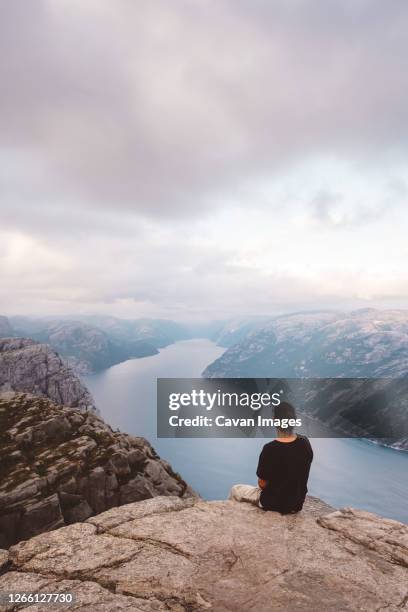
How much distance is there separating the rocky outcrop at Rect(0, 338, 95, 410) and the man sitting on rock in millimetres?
122879

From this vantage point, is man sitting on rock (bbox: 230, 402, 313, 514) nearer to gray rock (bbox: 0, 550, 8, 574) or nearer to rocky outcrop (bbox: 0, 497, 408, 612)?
rocky outcrop (bbox: 0, 497, 408, 612)

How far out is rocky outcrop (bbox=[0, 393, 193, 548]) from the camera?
39812mm

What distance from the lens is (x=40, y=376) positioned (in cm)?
13388

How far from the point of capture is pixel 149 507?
38.7 feet

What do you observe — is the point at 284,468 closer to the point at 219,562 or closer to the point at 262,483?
the point at 262,483

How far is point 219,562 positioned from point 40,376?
14372cm

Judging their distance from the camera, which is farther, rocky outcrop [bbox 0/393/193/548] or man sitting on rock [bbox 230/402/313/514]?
rocky outcrop [bbox 0/393/193/548]

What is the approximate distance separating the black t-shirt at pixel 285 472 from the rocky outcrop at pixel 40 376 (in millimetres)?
122898

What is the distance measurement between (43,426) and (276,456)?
5523 cm

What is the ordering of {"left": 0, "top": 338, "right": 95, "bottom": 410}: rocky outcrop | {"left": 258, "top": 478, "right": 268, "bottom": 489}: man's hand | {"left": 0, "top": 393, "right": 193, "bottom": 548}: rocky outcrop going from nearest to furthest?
{"left": 258, "top": 478, "right": 268, "bottom": 489}: man's hand < {"left": 0, "top": 393, "right": 193, "bottom": 548}: rocky outcrop < {"left": 0, "top": 338, "right": 95, "bottom": 410}: rocky outcrop

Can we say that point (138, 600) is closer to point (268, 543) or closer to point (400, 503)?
point (268, 543)

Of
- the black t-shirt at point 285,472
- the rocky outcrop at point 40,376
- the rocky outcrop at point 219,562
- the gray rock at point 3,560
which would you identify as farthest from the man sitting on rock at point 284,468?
the rocky outcrop at point 40,376

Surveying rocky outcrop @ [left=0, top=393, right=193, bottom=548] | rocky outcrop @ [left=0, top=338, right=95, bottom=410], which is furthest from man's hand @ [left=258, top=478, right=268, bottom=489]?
rocky outcrop @ [left=0, top=338, right=95, bottom=410]

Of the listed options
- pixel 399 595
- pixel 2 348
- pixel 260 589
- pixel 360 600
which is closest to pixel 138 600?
pixel 260 589
